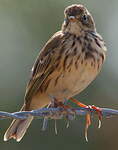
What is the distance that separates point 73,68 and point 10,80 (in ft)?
17.9

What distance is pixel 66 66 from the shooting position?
12.9 metres

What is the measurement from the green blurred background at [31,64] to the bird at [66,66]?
300cm

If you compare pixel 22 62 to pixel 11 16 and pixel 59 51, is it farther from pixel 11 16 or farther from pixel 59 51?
pixel 59 51

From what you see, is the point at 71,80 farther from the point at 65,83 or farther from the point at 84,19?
the point at 84,19

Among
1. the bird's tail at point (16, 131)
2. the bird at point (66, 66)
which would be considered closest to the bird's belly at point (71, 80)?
the bird at point (66, 66)

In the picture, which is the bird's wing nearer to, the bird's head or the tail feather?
the bird's head

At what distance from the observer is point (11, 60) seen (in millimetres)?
18828

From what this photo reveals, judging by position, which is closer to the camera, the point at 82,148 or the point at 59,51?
the point at 59,51

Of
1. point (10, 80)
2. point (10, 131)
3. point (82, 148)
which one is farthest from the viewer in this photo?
point (10, 80)

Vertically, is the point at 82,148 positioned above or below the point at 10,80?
below

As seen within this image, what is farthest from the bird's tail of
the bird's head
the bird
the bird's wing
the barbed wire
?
the bird's head

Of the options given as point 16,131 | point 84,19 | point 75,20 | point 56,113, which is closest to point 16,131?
point 16,131

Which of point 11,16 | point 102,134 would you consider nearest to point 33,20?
point 11,16

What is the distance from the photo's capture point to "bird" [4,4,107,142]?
1291 cm
